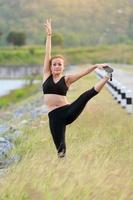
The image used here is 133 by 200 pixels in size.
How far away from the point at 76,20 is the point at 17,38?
47.8m

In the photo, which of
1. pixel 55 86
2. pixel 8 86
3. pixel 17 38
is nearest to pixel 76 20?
pixel 17 38

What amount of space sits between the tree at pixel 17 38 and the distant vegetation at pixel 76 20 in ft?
71.7

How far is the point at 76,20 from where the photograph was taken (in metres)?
190

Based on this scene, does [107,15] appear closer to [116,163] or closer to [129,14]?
[129,14]

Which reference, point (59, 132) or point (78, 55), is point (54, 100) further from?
point (78, 55)

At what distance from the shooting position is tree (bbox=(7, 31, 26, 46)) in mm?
143750

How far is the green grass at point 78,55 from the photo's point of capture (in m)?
114

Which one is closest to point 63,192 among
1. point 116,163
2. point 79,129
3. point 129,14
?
point 116,163

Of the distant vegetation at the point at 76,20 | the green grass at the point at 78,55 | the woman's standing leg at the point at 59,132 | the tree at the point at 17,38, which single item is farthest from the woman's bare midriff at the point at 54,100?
the distant vegetation at the point at 76,20

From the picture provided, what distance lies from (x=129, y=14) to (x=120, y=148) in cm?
17748

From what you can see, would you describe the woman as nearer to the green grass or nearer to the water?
the water

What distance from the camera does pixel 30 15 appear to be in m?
190

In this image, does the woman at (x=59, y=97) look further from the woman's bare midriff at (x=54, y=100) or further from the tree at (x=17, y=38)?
the tree at (x=17, y=38)

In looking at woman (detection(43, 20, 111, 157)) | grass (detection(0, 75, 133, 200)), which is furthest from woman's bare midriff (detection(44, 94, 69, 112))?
grass (detection(0, 75, 133, 200))
